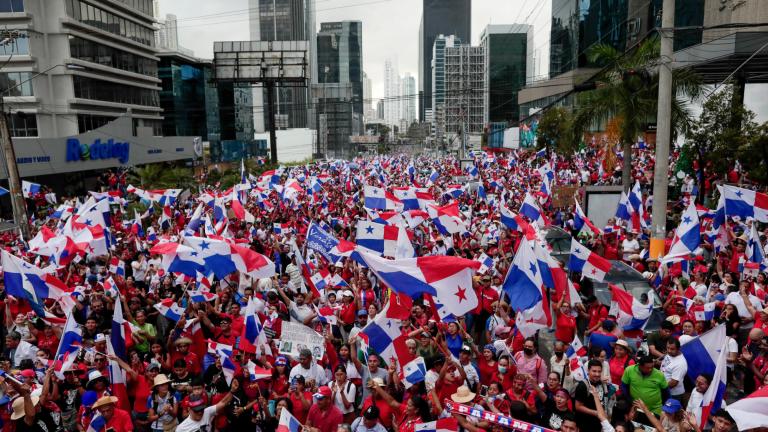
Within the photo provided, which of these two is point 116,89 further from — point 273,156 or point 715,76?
point 715,76

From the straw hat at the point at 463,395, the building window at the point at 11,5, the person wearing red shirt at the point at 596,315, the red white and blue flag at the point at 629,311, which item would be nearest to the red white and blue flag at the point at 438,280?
the person wearing red shirt at the point at 596,315

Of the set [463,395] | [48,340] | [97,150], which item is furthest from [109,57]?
[463,395]

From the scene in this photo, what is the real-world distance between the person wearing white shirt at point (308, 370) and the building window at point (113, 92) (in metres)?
42.1

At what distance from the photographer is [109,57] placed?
4741cm

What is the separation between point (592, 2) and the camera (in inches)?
2749

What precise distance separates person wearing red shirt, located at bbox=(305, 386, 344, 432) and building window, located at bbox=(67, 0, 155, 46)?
43954mm

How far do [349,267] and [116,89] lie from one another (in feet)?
143

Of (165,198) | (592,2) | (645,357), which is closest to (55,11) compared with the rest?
(165,198)

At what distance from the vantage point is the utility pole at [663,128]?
11.6 meters

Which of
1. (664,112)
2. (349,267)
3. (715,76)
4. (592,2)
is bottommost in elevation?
(349,267)

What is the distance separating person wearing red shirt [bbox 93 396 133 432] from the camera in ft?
19.7

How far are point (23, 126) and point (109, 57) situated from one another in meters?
10.5

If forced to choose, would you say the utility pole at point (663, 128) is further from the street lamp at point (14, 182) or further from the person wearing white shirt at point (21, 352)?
the street lamp at point (14, 182)

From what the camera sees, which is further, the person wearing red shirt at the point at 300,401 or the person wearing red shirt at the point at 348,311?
the person wearing red shirt at the point at 348,311
